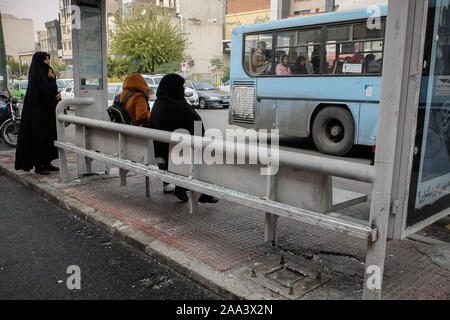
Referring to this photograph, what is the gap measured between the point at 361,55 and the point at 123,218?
21.4ft

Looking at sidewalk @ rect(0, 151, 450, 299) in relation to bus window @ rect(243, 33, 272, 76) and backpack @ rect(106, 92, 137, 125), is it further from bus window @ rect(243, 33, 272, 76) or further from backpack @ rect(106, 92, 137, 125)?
bus window @ rect(243, 33, 272, 76)

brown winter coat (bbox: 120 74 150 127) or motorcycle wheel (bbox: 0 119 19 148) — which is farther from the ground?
brown winter coat (bbox: 120 74 150 127)

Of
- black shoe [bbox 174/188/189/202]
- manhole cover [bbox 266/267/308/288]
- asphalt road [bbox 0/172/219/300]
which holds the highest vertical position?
black shoe [bbox 174/188/189/202]

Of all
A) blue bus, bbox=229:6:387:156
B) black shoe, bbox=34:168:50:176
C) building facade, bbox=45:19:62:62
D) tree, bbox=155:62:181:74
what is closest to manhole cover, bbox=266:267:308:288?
black shoe, bbox=34:168:50:176

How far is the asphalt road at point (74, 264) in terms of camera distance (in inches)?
131

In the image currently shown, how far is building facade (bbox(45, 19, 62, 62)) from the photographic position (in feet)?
299

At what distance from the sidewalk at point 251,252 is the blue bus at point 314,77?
14.9 ft

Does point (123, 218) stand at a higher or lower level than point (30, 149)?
lower

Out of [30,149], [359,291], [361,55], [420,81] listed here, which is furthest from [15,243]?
[361,55]

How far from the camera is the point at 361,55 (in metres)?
9.03

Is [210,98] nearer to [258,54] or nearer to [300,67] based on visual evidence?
[258,54]

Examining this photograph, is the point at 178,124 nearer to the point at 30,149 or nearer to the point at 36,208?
the point at 36,208

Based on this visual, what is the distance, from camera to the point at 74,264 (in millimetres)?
3846

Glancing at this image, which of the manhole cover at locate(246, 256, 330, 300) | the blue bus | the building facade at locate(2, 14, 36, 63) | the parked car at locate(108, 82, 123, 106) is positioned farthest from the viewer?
the building facade at locate(2, 14, 36, 63)
